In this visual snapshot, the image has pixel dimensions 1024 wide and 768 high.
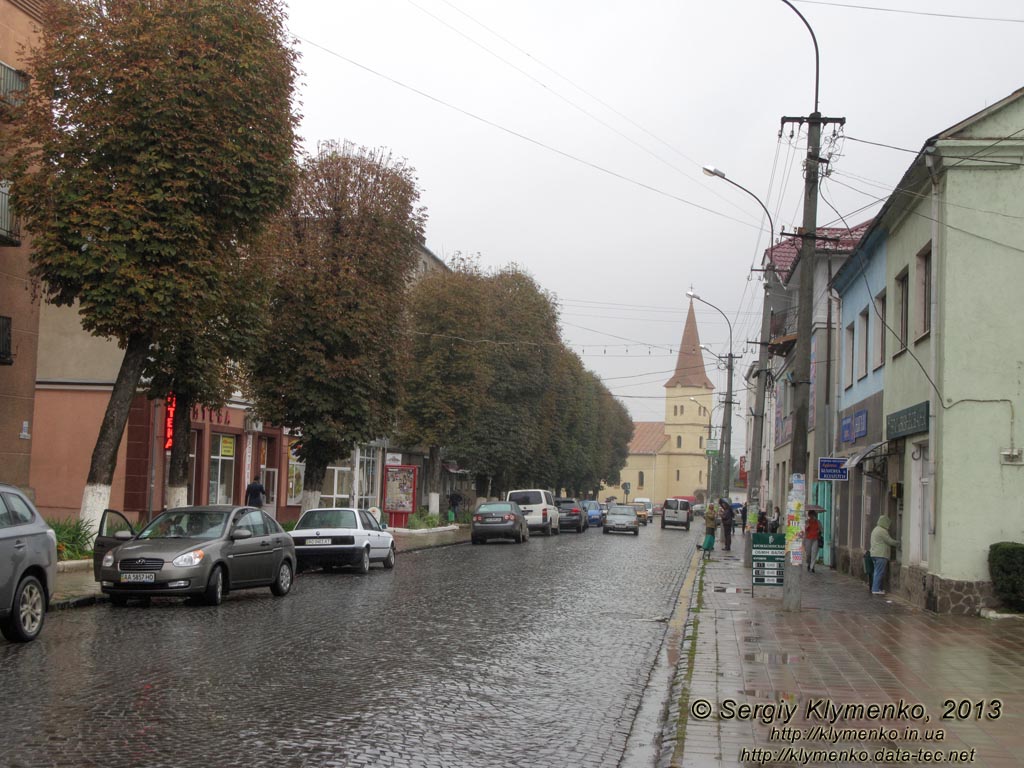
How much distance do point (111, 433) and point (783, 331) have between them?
2739 cm

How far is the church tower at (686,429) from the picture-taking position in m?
144

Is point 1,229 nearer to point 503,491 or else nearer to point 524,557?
point 524,557

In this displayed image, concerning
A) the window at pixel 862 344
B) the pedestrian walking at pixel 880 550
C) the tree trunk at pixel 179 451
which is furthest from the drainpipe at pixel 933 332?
the tree trunk at pixel 179 451

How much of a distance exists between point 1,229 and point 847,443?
2002cm

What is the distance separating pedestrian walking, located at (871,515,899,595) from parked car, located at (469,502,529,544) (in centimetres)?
1919

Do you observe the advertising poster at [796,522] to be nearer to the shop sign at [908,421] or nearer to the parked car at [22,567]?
the shop sign at [908,421]

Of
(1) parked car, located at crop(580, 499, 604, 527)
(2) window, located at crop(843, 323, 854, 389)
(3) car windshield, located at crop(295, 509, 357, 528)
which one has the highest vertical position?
(2) window, located at crop(843, 323, 854, 389)

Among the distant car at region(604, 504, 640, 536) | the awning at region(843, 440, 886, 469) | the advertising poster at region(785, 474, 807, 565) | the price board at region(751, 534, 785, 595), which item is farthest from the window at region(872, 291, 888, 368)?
the distant car at region(604, 504, 640, 536)

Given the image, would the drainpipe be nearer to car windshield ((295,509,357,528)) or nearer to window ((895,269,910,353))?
window ((895,269,910,353))

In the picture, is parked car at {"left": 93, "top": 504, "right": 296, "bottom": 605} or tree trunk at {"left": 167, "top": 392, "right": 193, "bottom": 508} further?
tree trunk at {"left": 167, "top": 392, "right": 193, "bottom": 508}

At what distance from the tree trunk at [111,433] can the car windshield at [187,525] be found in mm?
3709

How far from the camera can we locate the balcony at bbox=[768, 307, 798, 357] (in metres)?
39.2

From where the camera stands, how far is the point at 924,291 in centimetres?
2011

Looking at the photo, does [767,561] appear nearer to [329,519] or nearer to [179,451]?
[329,519]
